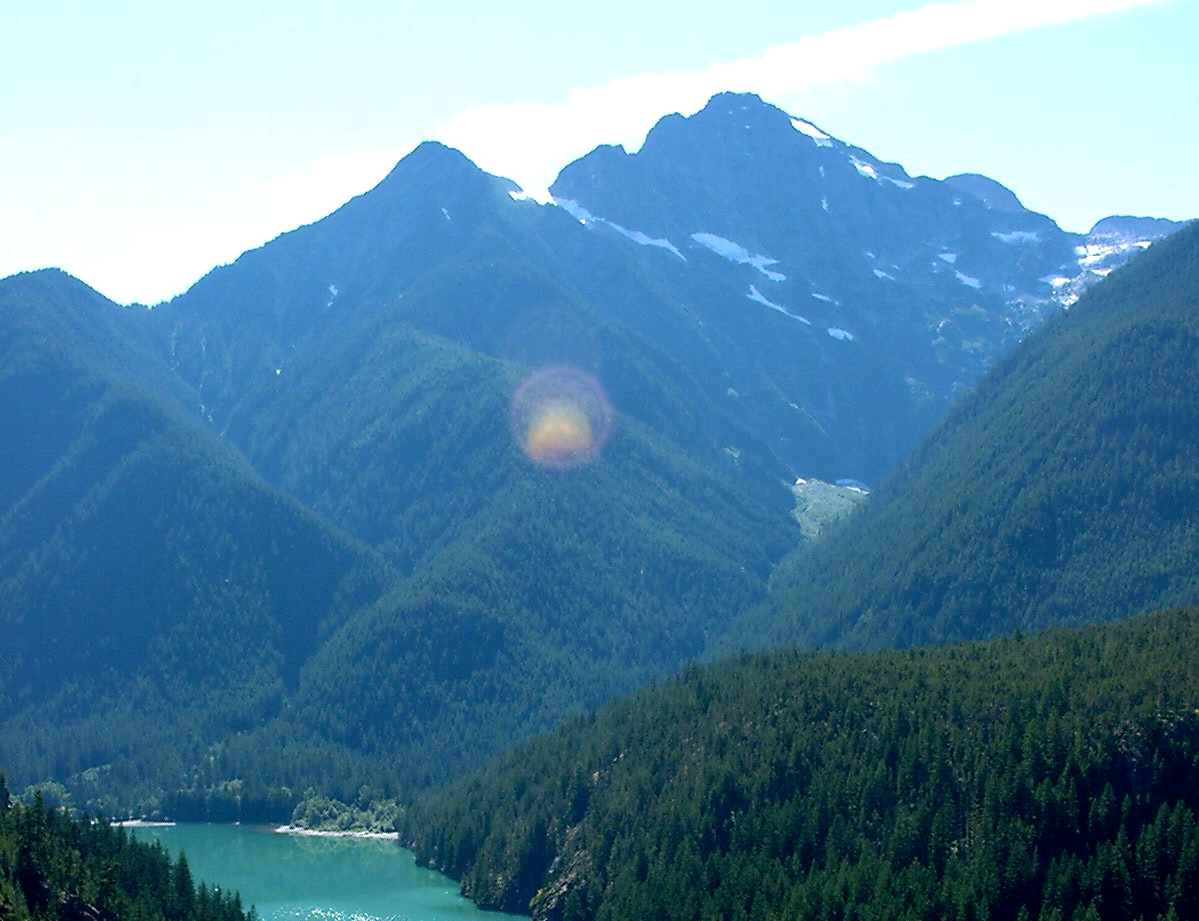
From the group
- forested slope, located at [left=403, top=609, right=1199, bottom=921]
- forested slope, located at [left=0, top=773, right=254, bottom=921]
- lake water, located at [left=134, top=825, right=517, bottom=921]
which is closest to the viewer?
forested slope, located at [left=0, top=773, right=254, bottom=921]

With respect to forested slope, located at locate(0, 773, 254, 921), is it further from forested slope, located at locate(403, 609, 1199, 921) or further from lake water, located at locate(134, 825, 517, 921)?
forested slope, located at locate(403, 609, 1199, 921)

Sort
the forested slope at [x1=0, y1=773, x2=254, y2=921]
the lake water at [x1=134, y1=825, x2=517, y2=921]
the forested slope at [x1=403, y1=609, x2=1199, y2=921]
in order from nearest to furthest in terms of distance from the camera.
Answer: the forested slope at [x1=0, y1=773, x2=254, y2=921], the forested slope at [x1=403, y1=609, x2=1199, y2=921], the lake water at [x1=134, y1=825, x2=517, y2=921]

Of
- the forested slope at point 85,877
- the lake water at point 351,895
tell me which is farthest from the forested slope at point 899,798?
the forested slope at point 85,877

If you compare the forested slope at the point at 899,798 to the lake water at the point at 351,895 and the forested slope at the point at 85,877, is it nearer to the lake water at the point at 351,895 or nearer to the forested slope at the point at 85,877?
the lake water at the point at 351,895

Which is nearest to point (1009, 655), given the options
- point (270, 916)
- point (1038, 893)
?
point (1038, 893)

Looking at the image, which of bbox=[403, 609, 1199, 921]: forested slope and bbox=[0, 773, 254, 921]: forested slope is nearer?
bbox=[0, 773, 254, 921]: forested slope

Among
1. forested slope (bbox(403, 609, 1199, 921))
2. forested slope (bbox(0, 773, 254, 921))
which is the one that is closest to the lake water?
forested slope (bbox(403, 609, 1199, 921))

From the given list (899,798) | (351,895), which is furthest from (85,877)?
(899,798)

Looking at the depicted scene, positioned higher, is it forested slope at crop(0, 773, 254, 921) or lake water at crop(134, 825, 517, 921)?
forested slope at crop(0, 773, 254, 921)
